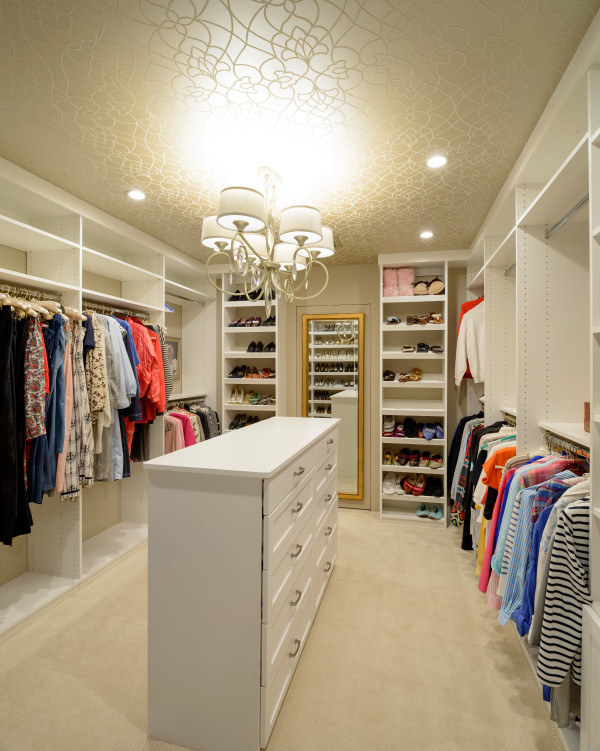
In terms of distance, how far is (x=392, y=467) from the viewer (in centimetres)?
394

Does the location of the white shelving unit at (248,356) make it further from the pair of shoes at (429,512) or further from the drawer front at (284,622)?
the drawer front at (284,622)

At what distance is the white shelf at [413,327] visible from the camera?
3835mm

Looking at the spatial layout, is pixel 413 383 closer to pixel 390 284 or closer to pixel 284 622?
pixel 390 284

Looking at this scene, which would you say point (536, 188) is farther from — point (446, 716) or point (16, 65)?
point (446, 716)

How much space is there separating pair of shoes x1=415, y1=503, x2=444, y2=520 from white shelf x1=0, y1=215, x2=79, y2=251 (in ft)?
11.6

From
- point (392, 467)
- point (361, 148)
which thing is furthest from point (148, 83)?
point (392, 467)

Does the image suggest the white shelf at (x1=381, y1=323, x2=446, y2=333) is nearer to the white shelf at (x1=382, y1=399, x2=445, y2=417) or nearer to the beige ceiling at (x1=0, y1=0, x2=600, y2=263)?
the white shelf at (x1=382, y1=399, x2=445, y2=417)

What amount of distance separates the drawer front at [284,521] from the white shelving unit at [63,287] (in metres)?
1.49

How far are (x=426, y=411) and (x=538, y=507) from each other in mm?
2302

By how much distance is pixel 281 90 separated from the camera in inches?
60.9

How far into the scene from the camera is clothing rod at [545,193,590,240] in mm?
1670

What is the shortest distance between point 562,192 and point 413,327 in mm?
2182

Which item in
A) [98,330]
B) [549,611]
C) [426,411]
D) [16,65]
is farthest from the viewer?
[426,411]

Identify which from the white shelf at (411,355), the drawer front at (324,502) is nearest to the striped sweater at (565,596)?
the drawer front at (324,502)
